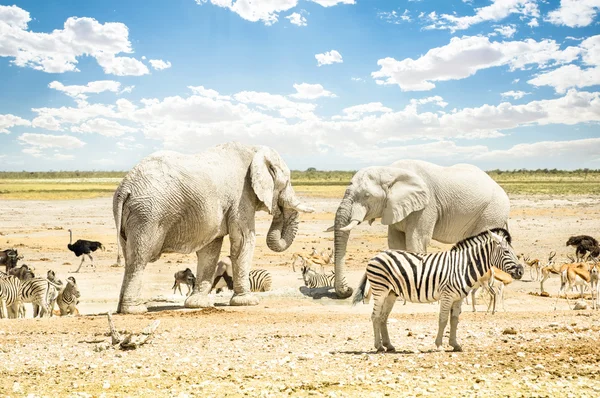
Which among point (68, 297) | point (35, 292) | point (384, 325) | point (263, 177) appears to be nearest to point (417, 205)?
point (263, 177)

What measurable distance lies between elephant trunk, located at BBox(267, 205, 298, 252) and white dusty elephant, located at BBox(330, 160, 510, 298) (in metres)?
0.97

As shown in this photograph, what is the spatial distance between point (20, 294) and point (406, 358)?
908 cm

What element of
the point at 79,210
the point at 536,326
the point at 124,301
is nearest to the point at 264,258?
the point at 124,301

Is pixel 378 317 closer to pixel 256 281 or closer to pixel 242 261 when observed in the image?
pixel 242 261

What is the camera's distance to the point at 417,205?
14.1 meters

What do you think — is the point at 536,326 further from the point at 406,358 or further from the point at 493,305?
the point at 406,358

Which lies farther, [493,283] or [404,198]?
[404,198]

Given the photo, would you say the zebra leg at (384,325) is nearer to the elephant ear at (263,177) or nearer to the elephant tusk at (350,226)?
the elephant ear at (263,177)

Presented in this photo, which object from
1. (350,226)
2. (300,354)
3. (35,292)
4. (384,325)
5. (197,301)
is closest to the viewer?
(300,354)

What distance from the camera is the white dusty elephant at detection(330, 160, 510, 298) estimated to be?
14.2 meters

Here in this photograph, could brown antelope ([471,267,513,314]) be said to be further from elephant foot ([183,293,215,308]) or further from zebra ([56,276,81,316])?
zebra ([56,276,81,316])

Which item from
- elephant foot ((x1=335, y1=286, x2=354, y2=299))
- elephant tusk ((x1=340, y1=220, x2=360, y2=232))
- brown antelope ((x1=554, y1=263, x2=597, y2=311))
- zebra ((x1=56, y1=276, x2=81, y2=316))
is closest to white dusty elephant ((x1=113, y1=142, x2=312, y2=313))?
elephant tusk ((x1=340, y1=220, x2=360, y2=232))

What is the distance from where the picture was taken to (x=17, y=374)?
7797 mm

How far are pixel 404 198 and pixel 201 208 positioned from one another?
4585 mm
